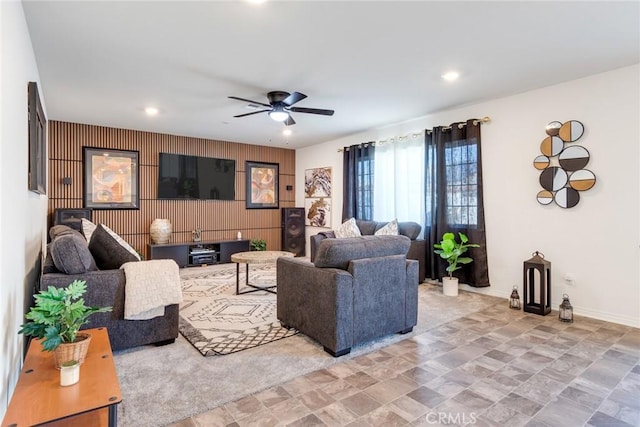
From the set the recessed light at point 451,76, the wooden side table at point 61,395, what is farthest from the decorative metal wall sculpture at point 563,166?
the wooden side table at point 61,395

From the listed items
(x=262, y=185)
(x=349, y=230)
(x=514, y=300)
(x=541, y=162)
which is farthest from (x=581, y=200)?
(x=262, y=185)

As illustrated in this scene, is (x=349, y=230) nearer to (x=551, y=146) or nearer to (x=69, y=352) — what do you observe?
(x=551, y=146)

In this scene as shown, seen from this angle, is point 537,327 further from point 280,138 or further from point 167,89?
point 280,138

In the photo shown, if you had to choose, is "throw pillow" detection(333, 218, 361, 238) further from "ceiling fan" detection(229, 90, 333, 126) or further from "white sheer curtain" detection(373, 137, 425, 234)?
"ceiling fan" detection(229, 90, 333, 126)

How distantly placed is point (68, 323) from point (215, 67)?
8.95 feet

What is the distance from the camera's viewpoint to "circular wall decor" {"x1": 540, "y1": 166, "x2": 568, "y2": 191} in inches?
153

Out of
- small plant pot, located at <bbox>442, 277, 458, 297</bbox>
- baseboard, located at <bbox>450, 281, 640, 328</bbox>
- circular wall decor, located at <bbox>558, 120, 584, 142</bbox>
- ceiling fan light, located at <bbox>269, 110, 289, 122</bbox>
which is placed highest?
ceiling fan light, located at <bbox>269, 110, 289, 122</bbox>

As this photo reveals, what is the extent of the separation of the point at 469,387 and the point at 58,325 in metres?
2.43

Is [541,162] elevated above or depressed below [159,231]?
above

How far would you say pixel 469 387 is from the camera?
2.29 meters

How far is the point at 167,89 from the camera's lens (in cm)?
406

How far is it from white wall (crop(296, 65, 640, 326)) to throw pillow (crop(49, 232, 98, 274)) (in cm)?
459

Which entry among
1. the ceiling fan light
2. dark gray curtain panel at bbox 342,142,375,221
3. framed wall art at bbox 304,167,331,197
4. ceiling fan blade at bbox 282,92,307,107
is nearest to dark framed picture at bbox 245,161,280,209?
framed wall art at bbox 304,167,331,197

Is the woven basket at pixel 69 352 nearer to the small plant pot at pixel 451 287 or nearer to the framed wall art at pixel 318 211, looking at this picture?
the small plant pot at pixel 451 287
